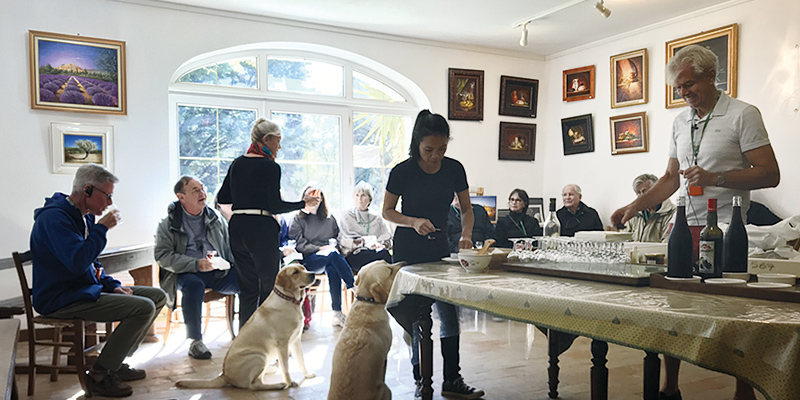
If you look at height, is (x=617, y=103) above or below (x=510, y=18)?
below

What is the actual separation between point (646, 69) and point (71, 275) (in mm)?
5224

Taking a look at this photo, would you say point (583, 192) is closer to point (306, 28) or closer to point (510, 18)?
point (510, 18)

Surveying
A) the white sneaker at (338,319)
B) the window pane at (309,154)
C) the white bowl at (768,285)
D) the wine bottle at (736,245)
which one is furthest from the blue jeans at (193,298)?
the white bowl at (768,285)

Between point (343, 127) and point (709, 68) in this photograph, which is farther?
point (343, 127)

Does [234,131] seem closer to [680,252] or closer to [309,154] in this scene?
[309,154]

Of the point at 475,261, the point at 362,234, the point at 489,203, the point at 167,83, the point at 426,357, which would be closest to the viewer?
the point at 475,261

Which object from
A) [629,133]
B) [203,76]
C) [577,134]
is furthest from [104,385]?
[577,134]

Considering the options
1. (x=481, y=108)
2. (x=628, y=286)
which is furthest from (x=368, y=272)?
(x=481, y=108)

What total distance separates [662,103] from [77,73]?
17.2 feet

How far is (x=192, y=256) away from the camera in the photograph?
156 inches

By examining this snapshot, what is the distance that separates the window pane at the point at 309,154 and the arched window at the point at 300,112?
10 millimetres

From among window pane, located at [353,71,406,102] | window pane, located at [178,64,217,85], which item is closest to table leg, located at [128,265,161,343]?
window pane, located at [178,64,217,85]

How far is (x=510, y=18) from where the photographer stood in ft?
17.5

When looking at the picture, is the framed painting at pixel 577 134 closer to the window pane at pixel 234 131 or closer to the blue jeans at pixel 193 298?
the window pane at pixel 234 131
